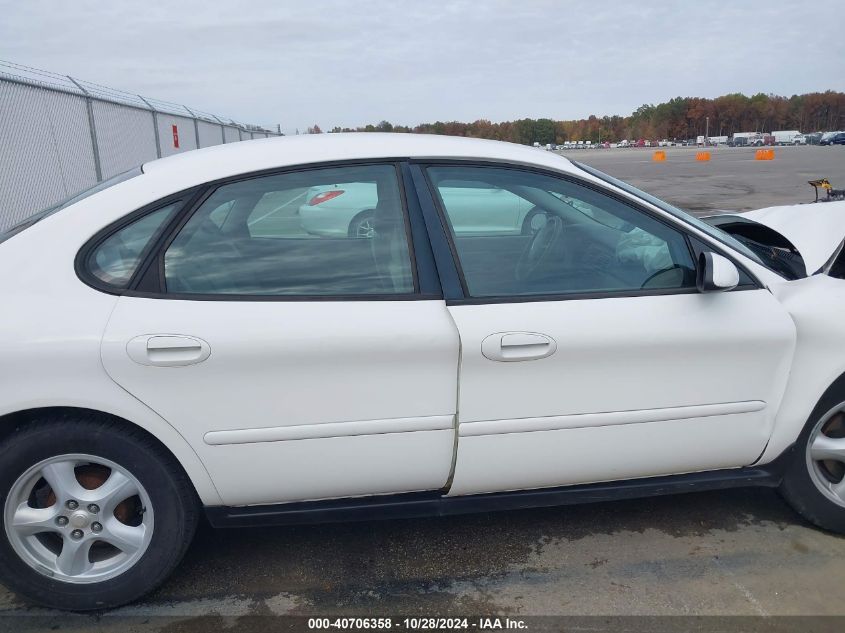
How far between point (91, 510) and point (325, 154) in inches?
58.4

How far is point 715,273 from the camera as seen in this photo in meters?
2.37

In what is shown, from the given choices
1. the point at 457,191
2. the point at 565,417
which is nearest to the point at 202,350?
the point at 457,191

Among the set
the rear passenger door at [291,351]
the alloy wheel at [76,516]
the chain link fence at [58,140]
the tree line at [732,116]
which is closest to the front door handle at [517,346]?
the rear passenger door at [291,351]

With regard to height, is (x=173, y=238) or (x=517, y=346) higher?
(x=173, y=238)

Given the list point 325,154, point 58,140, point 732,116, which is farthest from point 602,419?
point 732,116

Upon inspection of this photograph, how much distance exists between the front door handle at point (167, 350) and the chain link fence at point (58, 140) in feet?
19.2

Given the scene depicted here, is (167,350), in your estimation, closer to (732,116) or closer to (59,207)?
(59,207)

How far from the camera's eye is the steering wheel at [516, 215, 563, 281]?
2535 mm

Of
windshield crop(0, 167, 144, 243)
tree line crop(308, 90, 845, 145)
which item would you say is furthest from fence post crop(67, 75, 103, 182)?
tree line crop(308, 90, 845, 145)

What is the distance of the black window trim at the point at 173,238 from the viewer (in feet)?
7.36

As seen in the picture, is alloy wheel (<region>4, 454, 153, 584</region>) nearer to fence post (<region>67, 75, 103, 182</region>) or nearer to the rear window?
the rear window

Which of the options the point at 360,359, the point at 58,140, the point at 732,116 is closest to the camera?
the point at 360,359

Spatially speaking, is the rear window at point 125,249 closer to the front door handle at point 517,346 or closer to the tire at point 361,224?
the tire at point 361,224

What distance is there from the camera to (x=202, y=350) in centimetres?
218
